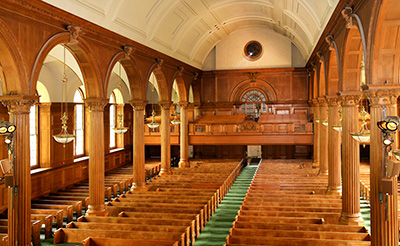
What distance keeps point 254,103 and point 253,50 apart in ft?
12.3

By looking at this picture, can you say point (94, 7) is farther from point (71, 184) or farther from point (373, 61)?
point (71, 184)

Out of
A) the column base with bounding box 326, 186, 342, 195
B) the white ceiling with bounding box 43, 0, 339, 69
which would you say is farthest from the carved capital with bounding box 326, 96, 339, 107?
the column base with bounding box 326, 186, 342, 195

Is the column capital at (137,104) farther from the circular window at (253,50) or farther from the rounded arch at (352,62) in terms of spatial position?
the circular window at (253,50)

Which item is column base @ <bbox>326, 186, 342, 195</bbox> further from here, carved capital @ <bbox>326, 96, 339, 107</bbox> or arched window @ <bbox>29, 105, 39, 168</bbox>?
arched window @ <bbox>29, 105, 39, 168</bbox>

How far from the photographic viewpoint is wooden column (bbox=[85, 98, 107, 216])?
42.1 feet

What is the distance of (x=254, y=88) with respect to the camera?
2645cm

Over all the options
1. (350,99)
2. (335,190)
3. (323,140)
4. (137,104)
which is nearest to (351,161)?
(350,99)

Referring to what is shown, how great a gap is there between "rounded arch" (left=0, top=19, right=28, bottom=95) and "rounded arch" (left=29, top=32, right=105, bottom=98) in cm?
31

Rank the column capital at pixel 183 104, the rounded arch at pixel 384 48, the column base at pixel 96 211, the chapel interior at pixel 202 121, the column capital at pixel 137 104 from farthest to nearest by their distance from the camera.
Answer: the column capital at pixel 183 104 → the column capital at pixel 137 104 → the column base at pixel 96 211 → the chapel interior at pixel 202 121 → the rounded arch at pixel 384 48

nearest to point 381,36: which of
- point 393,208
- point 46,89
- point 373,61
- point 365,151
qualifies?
point 373,61

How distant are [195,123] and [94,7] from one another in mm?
14010

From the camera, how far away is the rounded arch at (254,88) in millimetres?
26094

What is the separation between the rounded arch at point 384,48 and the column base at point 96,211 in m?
9.44

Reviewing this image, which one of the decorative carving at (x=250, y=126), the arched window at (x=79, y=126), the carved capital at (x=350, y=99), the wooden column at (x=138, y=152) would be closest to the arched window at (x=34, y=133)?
the arched window at (x=79, y=126)
